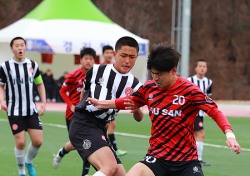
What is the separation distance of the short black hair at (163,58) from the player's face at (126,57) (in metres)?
0.98

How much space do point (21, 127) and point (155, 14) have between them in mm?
41322

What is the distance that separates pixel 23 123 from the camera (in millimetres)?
10977

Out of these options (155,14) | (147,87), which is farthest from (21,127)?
(155,14)

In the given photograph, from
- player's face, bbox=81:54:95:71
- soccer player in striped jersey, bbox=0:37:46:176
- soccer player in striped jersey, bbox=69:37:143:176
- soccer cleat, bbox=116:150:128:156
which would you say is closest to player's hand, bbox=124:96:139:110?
soccer player in striped jersey, bbox=69:37:143:176

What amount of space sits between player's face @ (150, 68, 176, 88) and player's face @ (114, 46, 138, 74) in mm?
1007

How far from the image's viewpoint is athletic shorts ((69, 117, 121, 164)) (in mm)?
8203

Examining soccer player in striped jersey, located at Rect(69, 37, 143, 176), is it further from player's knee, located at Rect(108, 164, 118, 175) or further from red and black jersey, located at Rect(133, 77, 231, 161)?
red and black jersey, located at Rect(133, 77, 231, 161)

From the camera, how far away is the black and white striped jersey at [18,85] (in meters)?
11.0

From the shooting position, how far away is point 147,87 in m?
7.41

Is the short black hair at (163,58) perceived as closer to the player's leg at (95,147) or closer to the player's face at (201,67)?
the player's leg at (95,147)

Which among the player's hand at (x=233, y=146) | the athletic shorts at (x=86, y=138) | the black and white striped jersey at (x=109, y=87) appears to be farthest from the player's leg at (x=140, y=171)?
the black and white striped jersey at (x=109, y=87)

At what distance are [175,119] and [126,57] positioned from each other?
4.04ft

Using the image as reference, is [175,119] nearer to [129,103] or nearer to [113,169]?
[129,103]

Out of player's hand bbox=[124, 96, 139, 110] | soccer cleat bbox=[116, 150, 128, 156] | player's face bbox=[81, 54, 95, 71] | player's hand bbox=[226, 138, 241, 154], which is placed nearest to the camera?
player's hand bbox=[226, 138, 241, 154]
